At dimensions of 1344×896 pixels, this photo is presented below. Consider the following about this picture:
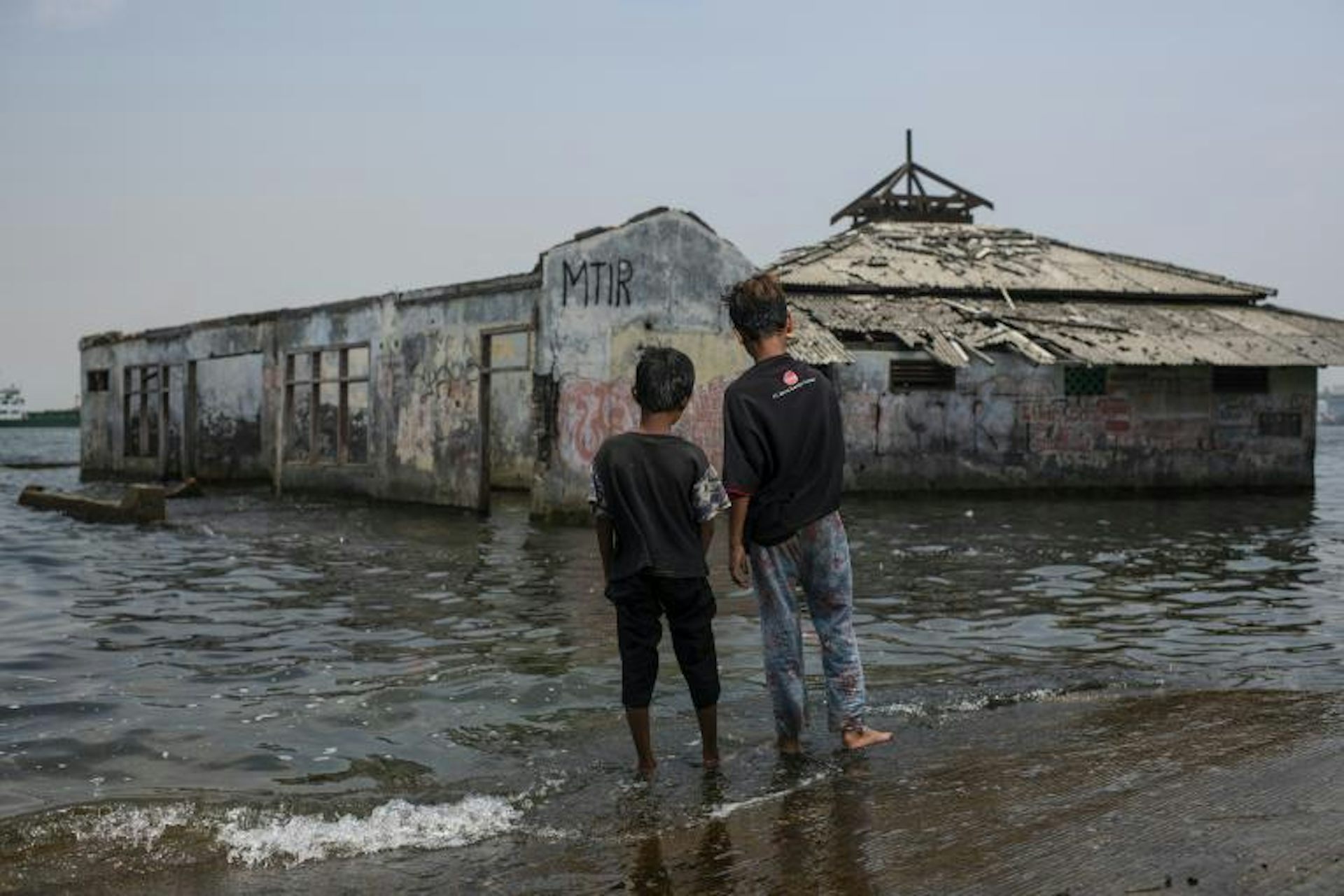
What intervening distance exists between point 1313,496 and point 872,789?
2043cm

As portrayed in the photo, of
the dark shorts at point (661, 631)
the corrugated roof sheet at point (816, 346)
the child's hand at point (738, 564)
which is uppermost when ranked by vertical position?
the corrugated roof sheet at point (816, 346)

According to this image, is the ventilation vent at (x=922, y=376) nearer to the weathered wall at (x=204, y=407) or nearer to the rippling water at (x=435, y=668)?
the rippling water at (x=435, y=668)

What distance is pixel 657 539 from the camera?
14.5 feet

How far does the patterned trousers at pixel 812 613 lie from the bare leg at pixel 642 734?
0.49 metres

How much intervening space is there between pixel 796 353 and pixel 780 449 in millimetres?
14789

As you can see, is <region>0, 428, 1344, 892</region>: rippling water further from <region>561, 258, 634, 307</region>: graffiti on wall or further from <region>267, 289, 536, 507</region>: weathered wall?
<region>267, 289, 536, 507</region>: weathered wall

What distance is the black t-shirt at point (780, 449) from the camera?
14.8 feet

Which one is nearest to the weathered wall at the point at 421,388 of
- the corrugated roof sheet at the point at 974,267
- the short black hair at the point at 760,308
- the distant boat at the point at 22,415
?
the corrugated roof sheet at the point at 974,267

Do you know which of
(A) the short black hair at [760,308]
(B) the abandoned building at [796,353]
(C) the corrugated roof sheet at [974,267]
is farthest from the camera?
(C) the corrugated roof sheet at [974,267]

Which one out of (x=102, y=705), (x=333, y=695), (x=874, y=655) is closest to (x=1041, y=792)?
(x=874, y=655)

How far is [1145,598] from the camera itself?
915 cm

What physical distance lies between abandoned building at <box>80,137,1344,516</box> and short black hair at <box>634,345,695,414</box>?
35.7 feet

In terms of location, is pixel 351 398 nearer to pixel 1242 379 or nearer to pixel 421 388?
pixel 421 388

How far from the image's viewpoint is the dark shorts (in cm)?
444
